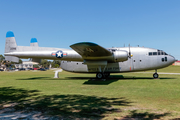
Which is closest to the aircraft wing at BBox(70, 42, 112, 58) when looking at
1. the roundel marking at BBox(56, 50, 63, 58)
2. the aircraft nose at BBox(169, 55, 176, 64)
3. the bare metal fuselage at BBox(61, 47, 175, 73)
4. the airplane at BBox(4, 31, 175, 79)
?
the airplane at BBox(4, 31, 175, 79)

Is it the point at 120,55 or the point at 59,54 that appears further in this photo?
the point at 59,54

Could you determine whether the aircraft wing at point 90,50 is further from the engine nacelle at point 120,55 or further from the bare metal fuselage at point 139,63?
the bare metal fuselage at point 139,63

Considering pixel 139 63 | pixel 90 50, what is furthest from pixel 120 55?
pixel 90 50

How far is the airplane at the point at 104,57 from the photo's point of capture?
15.3m

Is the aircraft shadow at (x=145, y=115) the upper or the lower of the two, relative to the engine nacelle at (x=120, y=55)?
lower

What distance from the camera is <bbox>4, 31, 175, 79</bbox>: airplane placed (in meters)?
15.3

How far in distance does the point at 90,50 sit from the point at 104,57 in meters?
2.43

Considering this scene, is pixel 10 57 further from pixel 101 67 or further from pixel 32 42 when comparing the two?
pixel 101 67

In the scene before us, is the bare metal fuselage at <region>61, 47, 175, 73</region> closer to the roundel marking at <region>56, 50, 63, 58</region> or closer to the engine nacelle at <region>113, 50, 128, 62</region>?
the engine nacelle at <region>113, 50, 128, 62</region>

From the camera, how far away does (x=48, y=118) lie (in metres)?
4.18

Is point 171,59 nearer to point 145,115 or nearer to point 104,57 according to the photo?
point 104,57

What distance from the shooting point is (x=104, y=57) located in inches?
600

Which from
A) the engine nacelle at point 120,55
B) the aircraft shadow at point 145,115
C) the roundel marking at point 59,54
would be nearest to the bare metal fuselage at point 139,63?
the engine nacelle at point 120,55

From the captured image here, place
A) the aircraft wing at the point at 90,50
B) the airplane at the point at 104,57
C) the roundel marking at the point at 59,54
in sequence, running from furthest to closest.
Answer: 1. the roundel marking at the point at 59,54
2. the airplane at the point at 104,57
3. the aircraft wing at the point at 90,50
